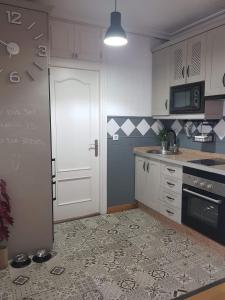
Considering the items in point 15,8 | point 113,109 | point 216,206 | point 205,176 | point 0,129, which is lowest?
point 216,206

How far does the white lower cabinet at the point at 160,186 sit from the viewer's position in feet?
10.1

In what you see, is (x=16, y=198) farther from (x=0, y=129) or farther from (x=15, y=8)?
(x=15, y=8)

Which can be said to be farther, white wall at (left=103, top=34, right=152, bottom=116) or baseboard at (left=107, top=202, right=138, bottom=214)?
baseboard at (left=107, top=202, right=138, bottom=214)

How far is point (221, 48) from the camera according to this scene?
273 centimetres

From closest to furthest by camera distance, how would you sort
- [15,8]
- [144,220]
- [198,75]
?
[15,8], [198,75], [144,220]

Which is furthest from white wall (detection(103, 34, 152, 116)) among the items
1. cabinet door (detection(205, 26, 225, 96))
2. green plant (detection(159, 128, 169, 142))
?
cabinet door (detection(205, 26, 225, 96))

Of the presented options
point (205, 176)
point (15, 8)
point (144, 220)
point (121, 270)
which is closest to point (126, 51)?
point (15, 8)

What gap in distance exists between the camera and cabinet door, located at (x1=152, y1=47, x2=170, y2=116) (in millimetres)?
3539

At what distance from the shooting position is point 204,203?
2703 millimetres

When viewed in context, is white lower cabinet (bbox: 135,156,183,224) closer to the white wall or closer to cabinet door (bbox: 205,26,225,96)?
the white wall

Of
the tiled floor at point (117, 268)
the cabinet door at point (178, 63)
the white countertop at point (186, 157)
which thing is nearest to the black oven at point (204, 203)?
the white countertop at point (186, 157)

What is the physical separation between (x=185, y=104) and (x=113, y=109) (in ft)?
3.24

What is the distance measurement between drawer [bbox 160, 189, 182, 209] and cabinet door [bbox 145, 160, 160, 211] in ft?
0.36

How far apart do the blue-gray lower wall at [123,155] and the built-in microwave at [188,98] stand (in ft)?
1.96
